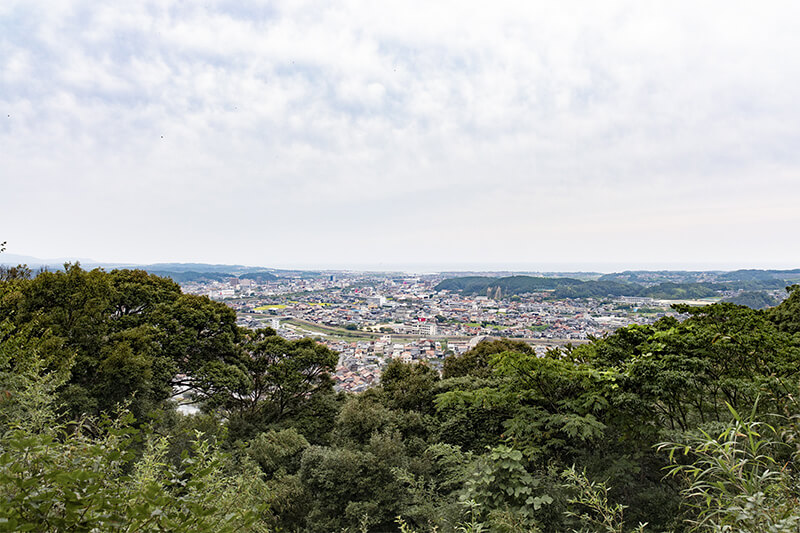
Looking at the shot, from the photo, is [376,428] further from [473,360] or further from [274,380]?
[473,360]

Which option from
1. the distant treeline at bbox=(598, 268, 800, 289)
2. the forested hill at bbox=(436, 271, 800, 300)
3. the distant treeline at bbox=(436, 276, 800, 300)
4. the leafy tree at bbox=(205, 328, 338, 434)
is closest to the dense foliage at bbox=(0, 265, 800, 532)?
the leafy tree at bbox=(205, 328, 338, 434)

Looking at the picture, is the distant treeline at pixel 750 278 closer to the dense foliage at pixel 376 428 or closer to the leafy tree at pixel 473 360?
the leafy tree at pixel 473 360

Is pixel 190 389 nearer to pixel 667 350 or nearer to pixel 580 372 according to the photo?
pixel 580 372

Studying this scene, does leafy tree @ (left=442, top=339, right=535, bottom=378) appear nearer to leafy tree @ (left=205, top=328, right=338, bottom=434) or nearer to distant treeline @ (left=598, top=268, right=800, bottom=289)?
leafy tree @ (left=205, top=328, right=338, bottom=434)

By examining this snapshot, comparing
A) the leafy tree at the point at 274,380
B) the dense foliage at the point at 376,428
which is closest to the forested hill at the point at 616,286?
the dense foliage at the point at 376,428

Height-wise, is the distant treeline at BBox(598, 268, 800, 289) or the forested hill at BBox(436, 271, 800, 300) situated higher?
the distant treeline at BBox(598, 268, 800, 289)

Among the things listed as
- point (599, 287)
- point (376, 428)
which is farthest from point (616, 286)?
point (376, 428)
